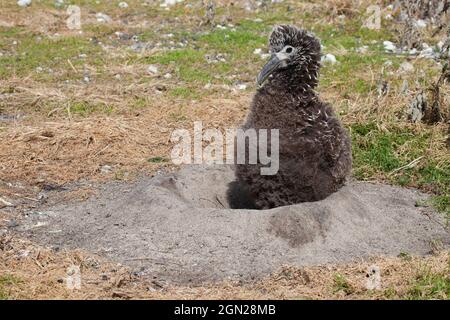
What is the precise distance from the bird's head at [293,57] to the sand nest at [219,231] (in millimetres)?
1178

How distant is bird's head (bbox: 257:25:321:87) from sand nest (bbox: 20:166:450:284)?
3.86ft

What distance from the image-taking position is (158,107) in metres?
10.7

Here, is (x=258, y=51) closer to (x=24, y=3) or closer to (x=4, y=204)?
(x=24, y=3)

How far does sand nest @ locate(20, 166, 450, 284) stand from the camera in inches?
251

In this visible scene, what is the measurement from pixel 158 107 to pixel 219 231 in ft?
14.5

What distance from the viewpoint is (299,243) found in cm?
659

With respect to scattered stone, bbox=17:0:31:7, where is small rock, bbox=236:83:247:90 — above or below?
below

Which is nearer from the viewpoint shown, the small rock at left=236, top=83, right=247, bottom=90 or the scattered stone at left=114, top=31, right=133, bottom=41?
the small rock at left=236, top=83, right=247, bottom=90

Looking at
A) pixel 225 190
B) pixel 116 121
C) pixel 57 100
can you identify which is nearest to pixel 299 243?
pixel 225 190

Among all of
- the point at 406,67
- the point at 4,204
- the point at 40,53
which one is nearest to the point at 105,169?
the point at 4,204

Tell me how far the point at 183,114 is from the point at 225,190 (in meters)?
2.76
